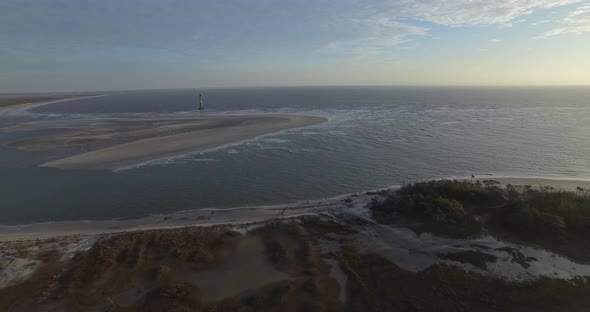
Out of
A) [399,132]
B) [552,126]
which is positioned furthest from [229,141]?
[552,126]

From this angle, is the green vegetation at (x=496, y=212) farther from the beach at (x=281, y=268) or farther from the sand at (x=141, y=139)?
the sand at (x=141, y=139)

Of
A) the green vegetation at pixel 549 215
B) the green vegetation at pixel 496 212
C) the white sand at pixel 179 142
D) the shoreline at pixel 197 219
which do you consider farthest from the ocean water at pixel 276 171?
the green vegetation at pixel 549 215

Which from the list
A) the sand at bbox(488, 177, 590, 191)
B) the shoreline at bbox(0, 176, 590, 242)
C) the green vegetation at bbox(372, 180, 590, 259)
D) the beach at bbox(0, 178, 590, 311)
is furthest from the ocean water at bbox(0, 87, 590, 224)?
the green vegetation at bbox(372, 180, 590, 259)

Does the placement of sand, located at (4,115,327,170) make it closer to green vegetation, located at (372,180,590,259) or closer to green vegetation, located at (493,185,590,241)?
green vegetation, located at (372,180,590,259)

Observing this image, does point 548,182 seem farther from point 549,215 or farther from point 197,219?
point 197,219

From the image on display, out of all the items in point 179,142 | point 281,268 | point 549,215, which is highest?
point 179,142

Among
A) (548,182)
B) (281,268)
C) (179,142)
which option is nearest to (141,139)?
(179,142)
